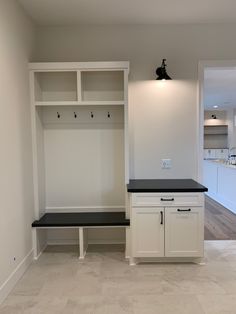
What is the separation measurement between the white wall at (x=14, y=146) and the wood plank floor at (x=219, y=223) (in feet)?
8.41

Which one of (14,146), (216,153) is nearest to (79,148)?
(14,146)

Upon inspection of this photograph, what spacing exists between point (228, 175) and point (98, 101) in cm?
386

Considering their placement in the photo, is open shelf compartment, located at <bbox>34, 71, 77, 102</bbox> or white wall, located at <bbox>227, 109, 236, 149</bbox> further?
white wall, located at <bbox>227, 109, 236, 149</bbox>

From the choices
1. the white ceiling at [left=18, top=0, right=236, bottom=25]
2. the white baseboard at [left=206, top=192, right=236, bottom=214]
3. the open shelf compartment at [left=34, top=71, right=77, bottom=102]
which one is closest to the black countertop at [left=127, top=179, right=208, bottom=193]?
the open shelf compartment at [left=34, top=71, right=77, bottom=102]

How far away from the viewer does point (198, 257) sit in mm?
3311

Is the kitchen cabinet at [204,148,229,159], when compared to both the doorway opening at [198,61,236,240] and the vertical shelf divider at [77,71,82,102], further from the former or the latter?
the vertical shelf divider at [77,71,82,102]

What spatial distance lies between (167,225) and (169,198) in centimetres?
30

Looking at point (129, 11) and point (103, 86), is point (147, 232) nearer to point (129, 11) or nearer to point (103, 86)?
point (103, 86)

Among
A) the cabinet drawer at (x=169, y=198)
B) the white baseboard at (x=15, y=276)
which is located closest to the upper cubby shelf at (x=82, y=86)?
the cabinet drawer at (x=169, y=198)

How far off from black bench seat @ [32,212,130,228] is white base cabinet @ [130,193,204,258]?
0.22 metres

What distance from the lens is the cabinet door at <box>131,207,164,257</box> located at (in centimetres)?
327

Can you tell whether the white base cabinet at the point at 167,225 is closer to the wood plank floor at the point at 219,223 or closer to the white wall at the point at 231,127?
the wood plank floor at the point at 219,223

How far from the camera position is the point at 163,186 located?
3.38 meters

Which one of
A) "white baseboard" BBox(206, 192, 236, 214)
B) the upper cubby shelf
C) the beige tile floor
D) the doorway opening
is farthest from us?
"white baseboard" BBox(206, 192, 236, 214)
